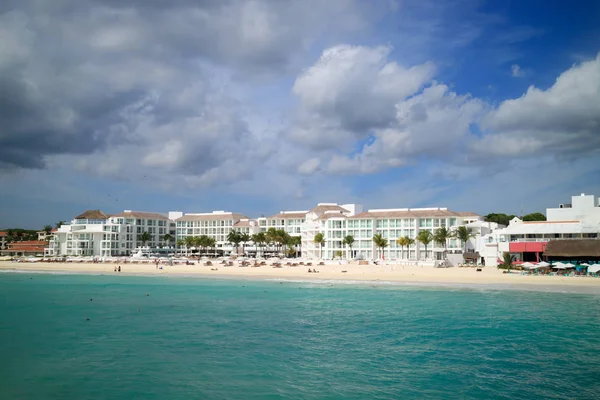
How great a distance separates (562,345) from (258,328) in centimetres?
1248

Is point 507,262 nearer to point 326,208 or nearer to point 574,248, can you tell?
point 574,248

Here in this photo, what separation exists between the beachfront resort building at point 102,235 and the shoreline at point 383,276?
2633 cm

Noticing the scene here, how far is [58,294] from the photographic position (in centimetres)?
3747

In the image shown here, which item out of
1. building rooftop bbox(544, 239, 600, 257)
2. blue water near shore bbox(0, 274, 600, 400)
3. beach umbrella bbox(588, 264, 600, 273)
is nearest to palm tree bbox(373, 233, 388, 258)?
building rooftop bbox(544, 239, 600, 257)

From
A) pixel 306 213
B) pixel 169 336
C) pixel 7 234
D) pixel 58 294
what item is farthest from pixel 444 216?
pixel 7 234

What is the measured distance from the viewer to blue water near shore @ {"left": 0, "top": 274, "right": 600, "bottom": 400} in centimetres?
1371

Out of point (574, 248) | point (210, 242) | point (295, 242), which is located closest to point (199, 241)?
point (210, 242)

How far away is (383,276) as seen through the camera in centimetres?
5028

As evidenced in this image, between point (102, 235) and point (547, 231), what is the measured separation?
8066cm

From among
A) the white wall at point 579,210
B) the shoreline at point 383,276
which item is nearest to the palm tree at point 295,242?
the shoreline at point 383,276

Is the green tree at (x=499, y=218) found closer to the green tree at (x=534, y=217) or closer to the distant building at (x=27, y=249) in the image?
the green tree at (x=534, y=217)

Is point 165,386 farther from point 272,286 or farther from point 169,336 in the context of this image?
point 272,286

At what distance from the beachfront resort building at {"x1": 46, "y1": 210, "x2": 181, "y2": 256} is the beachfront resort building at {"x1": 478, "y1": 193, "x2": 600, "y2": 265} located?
64.1 m

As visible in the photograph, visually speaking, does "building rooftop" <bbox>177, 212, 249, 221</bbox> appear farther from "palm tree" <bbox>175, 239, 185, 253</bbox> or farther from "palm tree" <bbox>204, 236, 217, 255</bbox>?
"palm tree" <bbox>204, 236, 217, 255</bbox>
